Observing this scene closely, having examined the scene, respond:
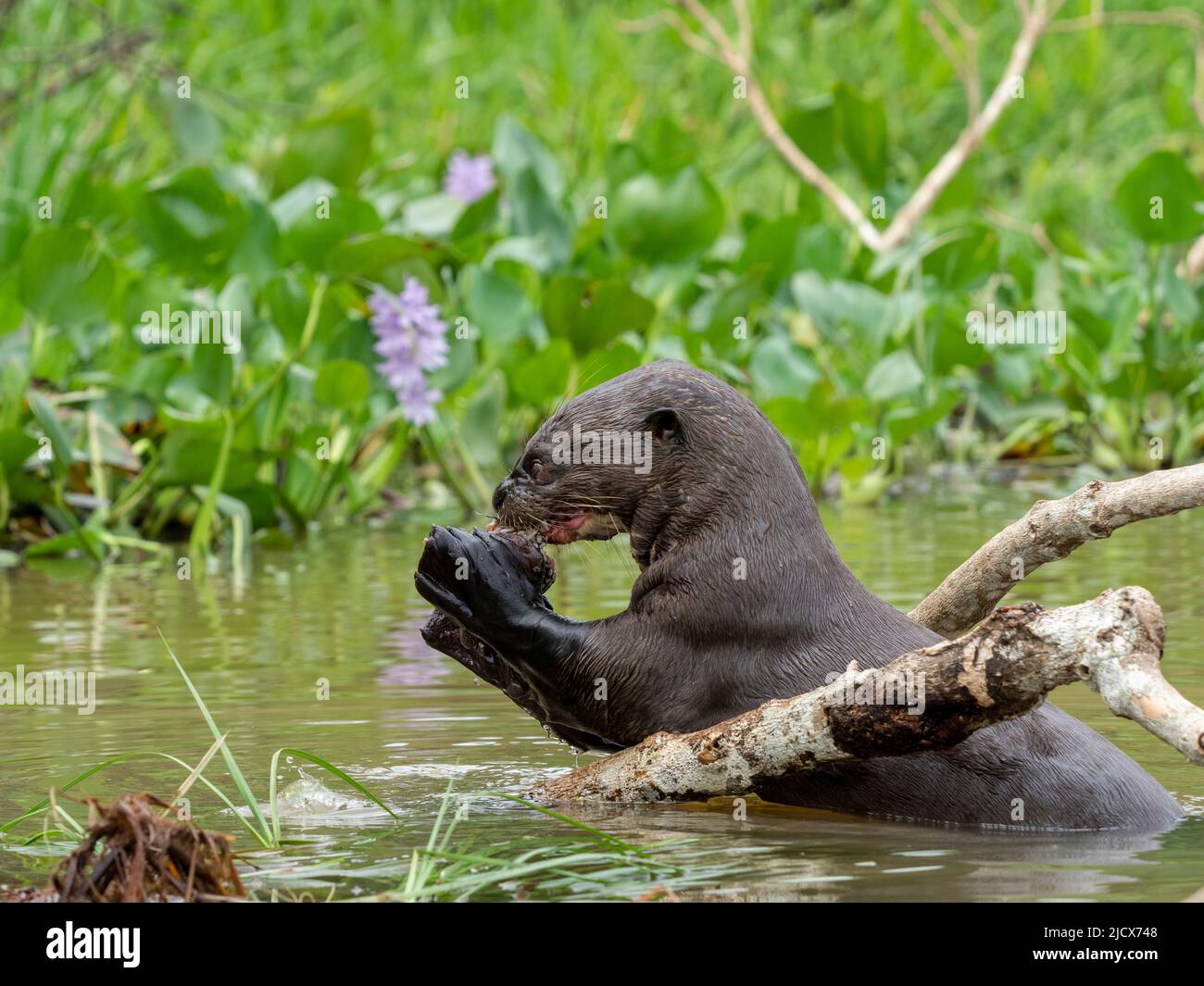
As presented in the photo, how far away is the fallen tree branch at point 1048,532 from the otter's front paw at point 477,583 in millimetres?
1042

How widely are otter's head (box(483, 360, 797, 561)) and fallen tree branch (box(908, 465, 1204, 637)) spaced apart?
1.78 feet

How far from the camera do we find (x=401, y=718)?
5.41 m

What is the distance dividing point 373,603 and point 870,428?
3882 mm

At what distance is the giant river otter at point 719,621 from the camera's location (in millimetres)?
3996

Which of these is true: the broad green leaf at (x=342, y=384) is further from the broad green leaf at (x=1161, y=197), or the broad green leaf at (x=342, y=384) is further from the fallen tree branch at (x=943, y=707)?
the fallen tree branch at (x=943, y=707)

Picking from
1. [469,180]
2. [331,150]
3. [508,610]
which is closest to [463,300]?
[331,150]

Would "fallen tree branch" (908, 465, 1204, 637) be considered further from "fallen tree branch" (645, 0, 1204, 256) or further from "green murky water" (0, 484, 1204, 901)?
"fallen tree branch" (645, 0, 1204, 256)

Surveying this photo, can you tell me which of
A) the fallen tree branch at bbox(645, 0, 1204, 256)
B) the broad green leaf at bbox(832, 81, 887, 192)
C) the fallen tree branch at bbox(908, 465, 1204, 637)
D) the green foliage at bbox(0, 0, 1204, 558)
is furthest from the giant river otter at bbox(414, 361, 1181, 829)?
the fallen tree branch at bbox(645, 0, 1204, 256)

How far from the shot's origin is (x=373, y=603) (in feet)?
24.8

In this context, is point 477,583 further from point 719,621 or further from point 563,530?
point 719,621

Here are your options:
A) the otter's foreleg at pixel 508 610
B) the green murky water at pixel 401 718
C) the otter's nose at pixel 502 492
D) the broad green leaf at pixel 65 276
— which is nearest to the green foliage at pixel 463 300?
the broad green leaf at pixel 65 276

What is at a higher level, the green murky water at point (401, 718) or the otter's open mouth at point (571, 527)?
the otter's open mouth at point (571, 527)

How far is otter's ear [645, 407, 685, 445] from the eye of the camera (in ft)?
13.9
